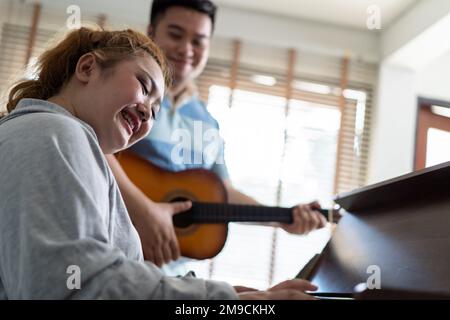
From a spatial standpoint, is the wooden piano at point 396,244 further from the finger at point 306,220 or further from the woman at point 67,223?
the finger at point 306,220

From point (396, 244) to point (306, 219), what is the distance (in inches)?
30.8

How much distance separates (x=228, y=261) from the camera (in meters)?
3.33

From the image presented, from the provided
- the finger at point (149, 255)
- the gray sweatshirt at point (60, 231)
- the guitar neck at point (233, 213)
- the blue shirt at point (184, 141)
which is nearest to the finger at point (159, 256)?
the finger at point (149, 255)

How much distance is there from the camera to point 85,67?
900 millimetres

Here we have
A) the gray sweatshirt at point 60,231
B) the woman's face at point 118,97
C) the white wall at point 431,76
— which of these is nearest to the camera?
the gray sweatshirt at point 60,231

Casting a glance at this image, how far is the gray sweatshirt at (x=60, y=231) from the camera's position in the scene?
578mm

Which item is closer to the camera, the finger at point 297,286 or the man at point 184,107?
the finger at point 297,286

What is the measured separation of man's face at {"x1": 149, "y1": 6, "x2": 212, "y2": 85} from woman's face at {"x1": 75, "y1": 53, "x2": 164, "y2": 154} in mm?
980

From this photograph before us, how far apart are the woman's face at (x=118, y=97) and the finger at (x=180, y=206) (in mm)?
735

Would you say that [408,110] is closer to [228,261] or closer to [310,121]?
[310,121]

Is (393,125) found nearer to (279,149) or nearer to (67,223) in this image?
(279,149)

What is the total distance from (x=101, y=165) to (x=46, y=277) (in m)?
0.19

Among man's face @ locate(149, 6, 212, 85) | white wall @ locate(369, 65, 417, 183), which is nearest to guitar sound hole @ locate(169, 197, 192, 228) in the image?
man's face @ locate(149, 6, 212, 85)

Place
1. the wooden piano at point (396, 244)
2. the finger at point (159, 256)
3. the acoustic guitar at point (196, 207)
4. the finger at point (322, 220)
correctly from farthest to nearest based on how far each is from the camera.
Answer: the acoustic guitar at point (196, 207), the finger at point (322, 220), the finger at point (159, 256), the wooden piano at point (396, 244)
